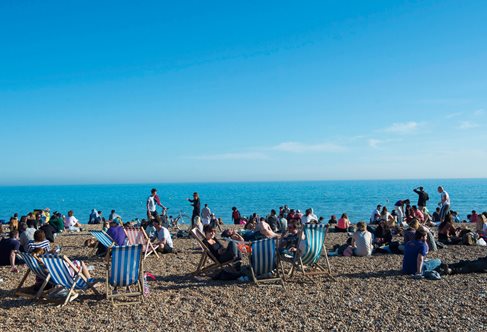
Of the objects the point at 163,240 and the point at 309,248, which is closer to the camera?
the point at 309,248

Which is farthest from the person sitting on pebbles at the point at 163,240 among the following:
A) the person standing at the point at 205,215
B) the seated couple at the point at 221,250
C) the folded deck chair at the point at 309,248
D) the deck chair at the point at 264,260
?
the person standing at the point at 205,215

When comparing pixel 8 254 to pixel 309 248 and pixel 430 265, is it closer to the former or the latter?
pixel 309 248

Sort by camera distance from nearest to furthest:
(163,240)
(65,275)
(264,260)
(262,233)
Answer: (65,275), (264,260), (163,240), (262,233)

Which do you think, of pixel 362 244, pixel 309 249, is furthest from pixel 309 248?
pixel 362 244

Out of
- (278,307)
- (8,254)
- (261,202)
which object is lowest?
(261,202)

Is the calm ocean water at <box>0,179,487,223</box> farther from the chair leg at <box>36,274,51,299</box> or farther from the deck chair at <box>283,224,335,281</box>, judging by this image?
the chair leg at <box>36,274,51,299</box>

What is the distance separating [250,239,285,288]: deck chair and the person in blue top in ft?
7.84

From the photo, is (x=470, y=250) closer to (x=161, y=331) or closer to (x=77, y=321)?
(x=161, y=331)

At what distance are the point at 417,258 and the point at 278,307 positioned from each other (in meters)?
3.13

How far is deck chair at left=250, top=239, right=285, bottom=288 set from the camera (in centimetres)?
695

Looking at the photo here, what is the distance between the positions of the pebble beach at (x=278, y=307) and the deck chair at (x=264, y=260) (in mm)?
234

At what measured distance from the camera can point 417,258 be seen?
7.54 m

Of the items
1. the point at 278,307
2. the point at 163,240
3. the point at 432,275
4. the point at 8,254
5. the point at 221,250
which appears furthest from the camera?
the point at 163,240

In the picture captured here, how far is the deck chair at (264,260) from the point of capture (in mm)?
6945
